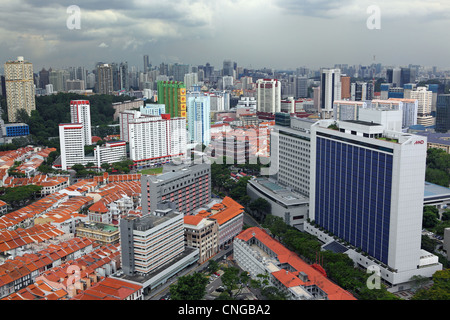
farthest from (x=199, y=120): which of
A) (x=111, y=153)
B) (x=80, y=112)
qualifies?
(x=80, y=112)

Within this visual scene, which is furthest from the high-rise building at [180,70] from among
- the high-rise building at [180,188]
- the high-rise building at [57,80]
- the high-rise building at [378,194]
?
the high-rise building at [378,194]

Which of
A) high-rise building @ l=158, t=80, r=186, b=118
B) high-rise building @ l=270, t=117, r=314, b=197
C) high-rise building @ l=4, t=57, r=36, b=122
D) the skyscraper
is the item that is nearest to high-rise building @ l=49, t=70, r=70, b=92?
high-rise building @ l=4, t=57, r=36, b=122

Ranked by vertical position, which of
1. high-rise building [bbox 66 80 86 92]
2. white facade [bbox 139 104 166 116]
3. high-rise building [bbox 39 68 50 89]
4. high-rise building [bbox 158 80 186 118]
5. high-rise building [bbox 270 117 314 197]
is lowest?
high-rise building [bbox 270 117 314 197]

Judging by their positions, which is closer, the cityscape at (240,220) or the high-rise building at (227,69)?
the cityscape at (240,220)

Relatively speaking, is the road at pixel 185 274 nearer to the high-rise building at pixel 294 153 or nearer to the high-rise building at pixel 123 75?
the high-rise building at pixel 294 153

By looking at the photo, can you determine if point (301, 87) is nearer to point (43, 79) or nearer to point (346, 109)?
point (346, 109)

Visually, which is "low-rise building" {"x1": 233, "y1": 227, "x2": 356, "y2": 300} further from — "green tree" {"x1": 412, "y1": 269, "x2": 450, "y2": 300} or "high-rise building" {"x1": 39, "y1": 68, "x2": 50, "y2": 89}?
"high-rise building" {"x1": 39, "y1": 68, "x2": 50, "y2": 89}
